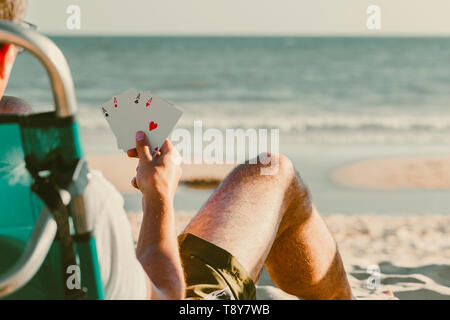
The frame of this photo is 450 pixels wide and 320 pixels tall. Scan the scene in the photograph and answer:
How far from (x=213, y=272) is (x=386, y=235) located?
9.74 feet

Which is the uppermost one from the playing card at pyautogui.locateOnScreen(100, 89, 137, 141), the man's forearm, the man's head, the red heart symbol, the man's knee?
the man's head

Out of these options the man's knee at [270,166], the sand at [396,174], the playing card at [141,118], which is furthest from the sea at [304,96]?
the playing card at [141,118]

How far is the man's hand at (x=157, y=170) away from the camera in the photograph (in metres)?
1.45

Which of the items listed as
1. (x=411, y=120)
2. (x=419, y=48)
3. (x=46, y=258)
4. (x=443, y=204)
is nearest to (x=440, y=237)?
(x=443, y=204)

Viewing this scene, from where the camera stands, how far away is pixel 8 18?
112 centimetres

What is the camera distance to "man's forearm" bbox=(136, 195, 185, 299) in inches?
54.5

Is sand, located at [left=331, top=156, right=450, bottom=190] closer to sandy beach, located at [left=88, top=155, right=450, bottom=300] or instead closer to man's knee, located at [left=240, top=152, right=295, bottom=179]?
sandy beach, located at [left=88, top=155, right=450, bottom=300]

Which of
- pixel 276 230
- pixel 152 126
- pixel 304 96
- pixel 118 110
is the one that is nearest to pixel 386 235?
pixel 276 230

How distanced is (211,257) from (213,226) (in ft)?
0.42

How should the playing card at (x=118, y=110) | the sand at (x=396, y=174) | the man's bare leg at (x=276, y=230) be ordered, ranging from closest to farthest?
the playing card at (x=118, y=110) → the man's bare leg at (x=276, y=230) → the sand at (x=396, y=174)

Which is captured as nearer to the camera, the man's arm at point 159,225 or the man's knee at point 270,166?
the man's arm at point 159,225

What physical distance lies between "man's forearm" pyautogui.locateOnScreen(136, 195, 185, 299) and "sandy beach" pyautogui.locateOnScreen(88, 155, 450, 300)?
3.60 feet

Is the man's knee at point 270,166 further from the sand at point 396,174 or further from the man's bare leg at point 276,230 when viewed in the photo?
the sand at point 396,174

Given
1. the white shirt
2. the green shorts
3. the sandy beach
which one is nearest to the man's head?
the white shirt
